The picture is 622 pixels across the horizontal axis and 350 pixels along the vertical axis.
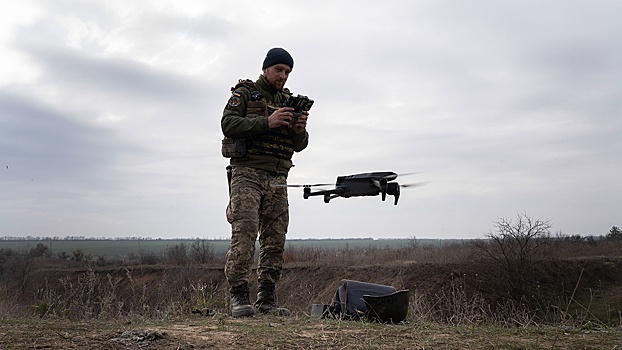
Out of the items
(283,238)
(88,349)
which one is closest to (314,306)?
(283,238)

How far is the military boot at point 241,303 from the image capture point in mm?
4270

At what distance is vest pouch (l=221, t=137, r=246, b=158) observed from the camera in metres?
4.54

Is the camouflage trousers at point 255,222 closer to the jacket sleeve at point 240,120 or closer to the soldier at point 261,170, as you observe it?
the soldier at point 261,170

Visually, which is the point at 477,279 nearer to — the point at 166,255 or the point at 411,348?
the point at 411,348

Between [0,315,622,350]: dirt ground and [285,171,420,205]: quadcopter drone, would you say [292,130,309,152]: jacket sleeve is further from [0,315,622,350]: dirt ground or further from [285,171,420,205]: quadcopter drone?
[0,315,622,350]: dirt ground

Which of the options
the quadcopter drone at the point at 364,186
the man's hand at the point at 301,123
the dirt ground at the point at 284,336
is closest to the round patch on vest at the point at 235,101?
the man's hand at the point at 301,123

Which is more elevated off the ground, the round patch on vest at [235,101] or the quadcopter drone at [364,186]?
the round patch on vest at [235,101]

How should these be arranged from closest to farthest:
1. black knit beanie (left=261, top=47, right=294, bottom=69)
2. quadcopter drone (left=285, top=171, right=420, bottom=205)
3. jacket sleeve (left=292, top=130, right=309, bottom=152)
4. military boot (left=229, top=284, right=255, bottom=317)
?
quadcopter drone (left=285, top=171, right=420, bottom=205), military boot (left=229, top=284, right=255, bottom=317), black knit beanie (left=261, top=47, right=294, bottom=69), jacket sleeve (left=292, top=130, right=309, bottom=152)

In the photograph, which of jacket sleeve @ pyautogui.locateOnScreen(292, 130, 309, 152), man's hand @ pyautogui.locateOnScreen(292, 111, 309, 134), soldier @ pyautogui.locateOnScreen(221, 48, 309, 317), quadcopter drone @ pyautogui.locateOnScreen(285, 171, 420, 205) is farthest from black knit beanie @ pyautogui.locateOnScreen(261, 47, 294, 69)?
quadcopter drone @ pyautogui.locateOnScreen(285, 171, 420, 205)

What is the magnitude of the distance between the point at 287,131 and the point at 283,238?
0.91 meters

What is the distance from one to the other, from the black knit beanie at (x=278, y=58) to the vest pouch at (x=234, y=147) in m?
0.70

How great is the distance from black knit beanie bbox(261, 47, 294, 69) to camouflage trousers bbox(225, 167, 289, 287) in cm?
91

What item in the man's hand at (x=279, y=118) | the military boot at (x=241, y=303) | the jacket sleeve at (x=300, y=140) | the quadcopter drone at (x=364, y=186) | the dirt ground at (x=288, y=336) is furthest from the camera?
the jacket sleeve at (x=300, y=140)

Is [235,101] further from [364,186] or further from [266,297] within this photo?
[266,297]
